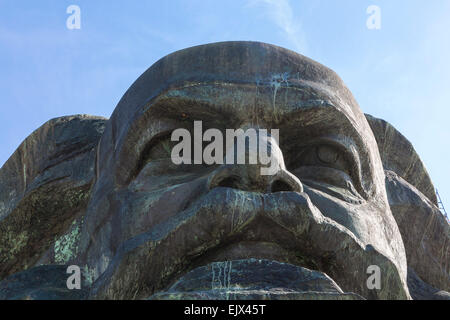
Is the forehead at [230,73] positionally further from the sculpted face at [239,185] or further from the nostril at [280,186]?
the nostril at [280,186]

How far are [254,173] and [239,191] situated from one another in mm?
189

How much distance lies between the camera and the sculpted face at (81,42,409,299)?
4.02 m

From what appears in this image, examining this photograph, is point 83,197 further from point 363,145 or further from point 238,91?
point 363,145

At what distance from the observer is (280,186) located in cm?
430

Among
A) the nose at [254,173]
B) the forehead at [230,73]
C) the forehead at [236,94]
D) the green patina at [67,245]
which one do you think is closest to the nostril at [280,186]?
the nose at [254,173]

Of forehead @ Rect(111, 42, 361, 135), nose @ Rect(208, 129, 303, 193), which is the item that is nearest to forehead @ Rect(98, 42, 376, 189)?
forehead @ Rect(111, 42, 361, 135)

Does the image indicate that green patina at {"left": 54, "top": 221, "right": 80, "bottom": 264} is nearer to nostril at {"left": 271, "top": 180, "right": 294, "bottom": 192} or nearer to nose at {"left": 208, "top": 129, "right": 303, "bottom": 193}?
nose at {"left": 208, "top": 129, "right": 303, "bottom": 193}

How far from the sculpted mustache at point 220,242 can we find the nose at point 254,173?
153 millimetres

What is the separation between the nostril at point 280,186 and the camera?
14.0ft

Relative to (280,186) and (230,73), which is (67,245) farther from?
(280,186)

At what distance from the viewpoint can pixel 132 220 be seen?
4637 millimetres

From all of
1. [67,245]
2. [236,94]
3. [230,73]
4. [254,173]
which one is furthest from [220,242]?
[67,245]

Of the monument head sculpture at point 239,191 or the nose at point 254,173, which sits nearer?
the monument head sculpture at point 239,191

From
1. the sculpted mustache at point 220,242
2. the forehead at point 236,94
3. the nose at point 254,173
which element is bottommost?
the sculpted mustache at point 220,242
